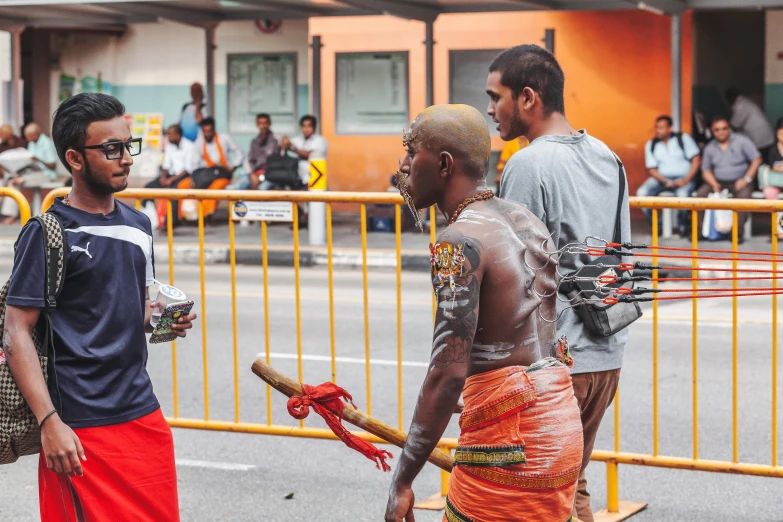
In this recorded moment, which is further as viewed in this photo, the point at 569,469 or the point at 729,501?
the point at 729,501

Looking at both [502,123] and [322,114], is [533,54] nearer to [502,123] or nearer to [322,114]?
[502,123]

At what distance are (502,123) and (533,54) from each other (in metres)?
0.27

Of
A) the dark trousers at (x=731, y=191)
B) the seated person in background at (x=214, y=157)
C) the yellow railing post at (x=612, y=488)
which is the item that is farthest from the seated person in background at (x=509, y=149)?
the yellow railing post at (x=612, y=488)

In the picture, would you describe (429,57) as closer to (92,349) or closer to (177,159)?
(177,159)

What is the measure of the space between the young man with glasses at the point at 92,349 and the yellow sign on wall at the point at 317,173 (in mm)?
12234

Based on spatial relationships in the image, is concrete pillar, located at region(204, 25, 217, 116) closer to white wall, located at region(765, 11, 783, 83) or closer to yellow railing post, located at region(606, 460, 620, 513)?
white wall, located at region(765, 11, 783, 83)

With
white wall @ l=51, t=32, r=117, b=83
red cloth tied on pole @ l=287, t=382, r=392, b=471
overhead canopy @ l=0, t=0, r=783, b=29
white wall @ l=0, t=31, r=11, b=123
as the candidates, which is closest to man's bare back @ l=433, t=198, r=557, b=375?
red cloth tied on pole @ l=287, t=382, r=392, b=471

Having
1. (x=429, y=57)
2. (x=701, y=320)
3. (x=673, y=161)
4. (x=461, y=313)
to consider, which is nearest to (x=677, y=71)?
(x=673, y=161)

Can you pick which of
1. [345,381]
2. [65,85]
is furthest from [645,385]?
[65,85]

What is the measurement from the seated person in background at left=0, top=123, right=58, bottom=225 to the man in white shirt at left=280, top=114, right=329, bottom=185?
159 inches

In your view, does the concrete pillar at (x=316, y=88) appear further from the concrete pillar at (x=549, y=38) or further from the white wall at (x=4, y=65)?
the white wall at (x=4, y=65)

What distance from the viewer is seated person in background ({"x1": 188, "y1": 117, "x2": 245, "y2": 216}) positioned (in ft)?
66.5

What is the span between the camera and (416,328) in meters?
11.3

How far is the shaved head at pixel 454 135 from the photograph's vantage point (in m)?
3.45
